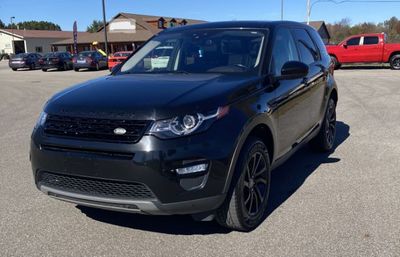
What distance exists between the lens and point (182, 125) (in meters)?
3.31

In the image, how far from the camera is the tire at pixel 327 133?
6.34m

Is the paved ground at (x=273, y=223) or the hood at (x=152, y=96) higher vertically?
the hood at (x=152, y=96)

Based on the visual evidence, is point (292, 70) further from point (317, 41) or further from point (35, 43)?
point (35, 43)

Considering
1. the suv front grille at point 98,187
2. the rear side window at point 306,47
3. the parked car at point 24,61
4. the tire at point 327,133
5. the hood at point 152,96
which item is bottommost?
the parked car at point 24,61

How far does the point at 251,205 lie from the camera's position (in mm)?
3973

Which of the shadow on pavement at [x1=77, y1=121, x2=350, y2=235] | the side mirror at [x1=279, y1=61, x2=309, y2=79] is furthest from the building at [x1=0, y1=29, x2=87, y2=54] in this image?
the side mirror at [x1=279, y1=61, x2=309, y2=79]

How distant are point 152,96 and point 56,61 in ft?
106

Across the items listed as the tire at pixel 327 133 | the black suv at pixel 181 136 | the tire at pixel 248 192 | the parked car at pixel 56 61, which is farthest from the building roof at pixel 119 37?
the tire at pixel 248 192

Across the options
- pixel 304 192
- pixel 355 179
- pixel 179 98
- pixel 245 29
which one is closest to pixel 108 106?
pixel 179 98

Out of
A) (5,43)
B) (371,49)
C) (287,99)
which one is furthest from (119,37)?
(287,99)

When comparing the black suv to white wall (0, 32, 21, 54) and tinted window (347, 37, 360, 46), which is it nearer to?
tinted window (347, 37, 360, 46)

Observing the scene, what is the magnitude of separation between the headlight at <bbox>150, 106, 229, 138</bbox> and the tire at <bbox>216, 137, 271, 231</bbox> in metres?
0.51

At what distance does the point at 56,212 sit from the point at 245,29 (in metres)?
2.75

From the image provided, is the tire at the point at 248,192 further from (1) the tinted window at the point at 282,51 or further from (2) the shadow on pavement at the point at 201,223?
(1) the tinted window at the point at 282,51
